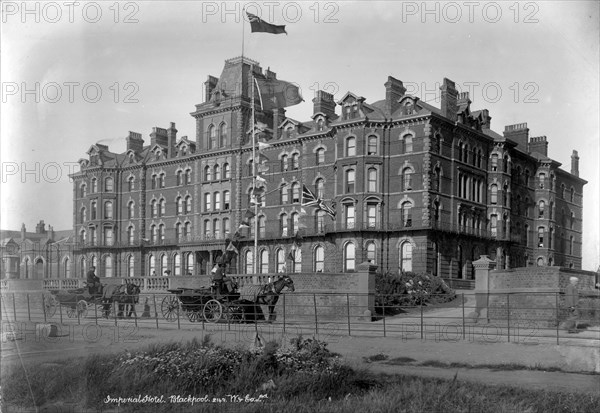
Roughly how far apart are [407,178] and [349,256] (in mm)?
6379

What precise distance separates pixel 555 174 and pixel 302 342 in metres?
49.5

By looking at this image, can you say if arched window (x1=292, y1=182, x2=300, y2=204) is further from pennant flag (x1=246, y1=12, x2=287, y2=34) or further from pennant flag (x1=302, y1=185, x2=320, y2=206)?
pennant flag (x1=246, y1=12, x2=287, y2=34)

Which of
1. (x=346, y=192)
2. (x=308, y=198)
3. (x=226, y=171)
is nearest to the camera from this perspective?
(x=308, y=198)

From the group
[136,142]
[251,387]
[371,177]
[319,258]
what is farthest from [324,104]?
[251,387]

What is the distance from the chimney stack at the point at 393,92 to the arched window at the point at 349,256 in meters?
9.24

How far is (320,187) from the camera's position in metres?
47.0

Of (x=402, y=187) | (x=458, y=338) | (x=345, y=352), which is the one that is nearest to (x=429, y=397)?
(x=345, y=352)

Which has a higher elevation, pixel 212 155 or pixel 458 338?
pixel 212 155

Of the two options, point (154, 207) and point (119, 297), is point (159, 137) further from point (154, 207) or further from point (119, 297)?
point (119, 297)

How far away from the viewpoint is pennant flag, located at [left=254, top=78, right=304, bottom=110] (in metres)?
18.8

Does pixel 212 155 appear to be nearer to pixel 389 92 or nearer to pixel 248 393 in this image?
pixel 389 92

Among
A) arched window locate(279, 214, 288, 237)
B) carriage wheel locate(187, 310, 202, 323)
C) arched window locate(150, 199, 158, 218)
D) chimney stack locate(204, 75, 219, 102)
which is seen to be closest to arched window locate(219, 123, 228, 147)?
chimney stack locate(204, 75, 219, 102)

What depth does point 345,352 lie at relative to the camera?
1446 cm

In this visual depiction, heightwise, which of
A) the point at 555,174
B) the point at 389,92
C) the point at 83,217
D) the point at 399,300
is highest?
the point at 389,92
